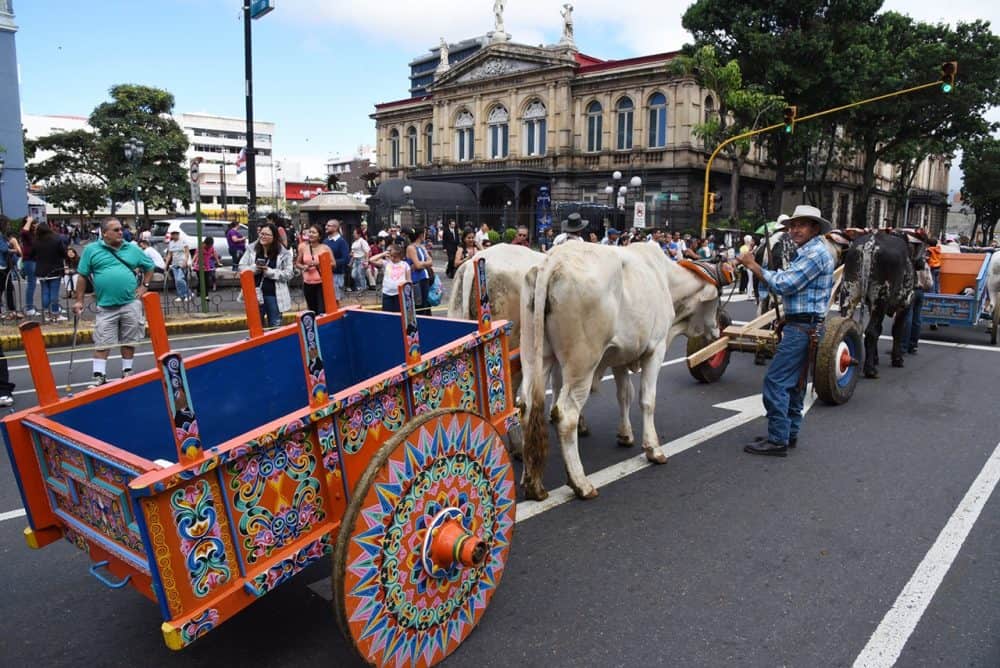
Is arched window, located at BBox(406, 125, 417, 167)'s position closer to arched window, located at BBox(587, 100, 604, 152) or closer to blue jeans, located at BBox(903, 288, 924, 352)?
arched window, located at BBox(587, 100, 604, 152)

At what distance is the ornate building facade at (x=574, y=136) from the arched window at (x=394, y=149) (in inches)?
118

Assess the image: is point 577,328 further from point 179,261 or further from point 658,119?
point 658,119

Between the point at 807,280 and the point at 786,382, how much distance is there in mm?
838

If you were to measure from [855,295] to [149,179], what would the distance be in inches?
1926

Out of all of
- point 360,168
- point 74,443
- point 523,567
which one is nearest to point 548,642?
point 523,567

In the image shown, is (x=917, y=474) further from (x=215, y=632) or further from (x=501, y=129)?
(x=501, y=129)

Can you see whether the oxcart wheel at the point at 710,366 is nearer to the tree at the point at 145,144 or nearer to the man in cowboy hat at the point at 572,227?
the man in cowboy hat at the point at 572,227

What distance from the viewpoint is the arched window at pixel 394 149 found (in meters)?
54.5

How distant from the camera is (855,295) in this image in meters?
8.50

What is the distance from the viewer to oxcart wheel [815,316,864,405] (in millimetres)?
6984

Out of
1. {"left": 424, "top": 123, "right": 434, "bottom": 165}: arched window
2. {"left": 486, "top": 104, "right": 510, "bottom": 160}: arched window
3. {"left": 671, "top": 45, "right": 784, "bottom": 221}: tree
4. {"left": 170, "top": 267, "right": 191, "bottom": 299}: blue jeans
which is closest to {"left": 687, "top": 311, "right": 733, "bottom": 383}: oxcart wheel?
{"left": 170, "top": 267, "right": 191, "bottom": 299}: blue jeans

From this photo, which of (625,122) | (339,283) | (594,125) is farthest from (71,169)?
(339,283)

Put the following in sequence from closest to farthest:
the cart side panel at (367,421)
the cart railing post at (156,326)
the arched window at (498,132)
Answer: the cart railing post at (156,326), the cart side panel at (367,421), the arched window at (498,132)

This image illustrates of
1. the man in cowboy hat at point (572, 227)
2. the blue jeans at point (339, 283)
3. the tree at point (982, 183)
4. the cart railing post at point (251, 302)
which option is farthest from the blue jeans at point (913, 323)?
the tree at point (982, 183)
